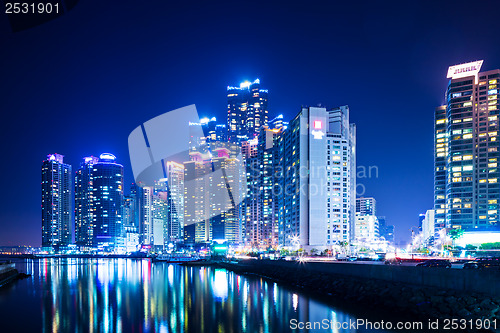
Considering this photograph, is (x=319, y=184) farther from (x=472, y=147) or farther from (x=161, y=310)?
(x=161, y=310)

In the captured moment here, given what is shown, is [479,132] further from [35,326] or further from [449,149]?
[35,326]

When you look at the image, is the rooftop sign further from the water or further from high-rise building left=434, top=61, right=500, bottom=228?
the water

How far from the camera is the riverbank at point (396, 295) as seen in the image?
1115 inches

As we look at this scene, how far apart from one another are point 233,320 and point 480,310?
65.5 feet

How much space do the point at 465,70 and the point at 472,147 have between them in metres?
30.1

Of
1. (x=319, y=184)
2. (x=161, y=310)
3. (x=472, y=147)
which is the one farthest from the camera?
(x=472, y=147)

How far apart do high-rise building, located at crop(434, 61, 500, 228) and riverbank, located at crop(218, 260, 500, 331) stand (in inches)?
4410

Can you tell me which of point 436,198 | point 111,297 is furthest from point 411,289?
point 436,198

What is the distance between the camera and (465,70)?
15600 cm

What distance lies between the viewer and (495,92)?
493 ft
